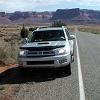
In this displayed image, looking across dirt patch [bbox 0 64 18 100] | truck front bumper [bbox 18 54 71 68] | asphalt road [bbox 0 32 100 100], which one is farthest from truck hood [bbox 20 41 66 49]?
dirt patch [bbox 0 64 18 100]

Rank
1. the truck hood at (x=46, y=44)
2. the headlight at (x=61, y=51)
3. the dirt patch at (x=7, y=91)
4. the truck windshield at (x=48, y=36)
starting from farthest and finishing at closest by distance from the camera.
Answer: the truck windshield at (x=48, y=36), the truck hood at (x=46, y=44), the headlight at (x=61, y=51), the dirt patch at (x=7, y=91)

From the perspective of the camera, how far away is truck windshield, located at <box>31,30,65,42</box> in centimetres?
1309

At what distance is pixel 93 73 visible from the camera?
12266 mm

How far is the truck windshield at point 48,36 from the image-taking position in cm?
1309

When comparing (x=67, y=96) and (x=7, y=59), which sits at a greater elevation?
(x=67, y=96)

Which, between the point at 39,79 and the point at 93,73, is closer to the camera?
the point at 39,79

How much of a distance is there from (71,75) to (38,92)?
3114 mm

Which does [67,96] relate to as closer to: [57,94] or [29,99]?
[57,94]

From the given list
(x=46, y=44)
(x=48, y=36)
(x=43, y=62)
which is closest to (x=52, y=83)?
(x=43, y=62)

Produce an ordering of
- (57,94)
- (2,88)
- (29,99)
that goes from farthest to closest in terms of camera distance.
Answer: (2,88), (57,94), (29,99)

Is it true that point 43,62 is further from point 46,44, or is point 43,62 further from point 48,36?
point 48,36

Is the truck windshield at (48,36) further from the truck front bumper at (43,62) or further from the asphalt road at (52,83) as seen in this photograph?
the truck front bumper at (43,62)

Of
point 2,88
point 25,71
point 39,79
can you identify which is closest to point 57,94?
point 2,88

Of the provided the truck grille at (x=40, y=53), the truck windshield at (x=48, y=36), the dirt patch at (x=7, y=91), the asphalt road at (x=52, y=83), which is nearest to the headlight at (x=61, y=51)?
the truck grille at (x=40, y=53)
